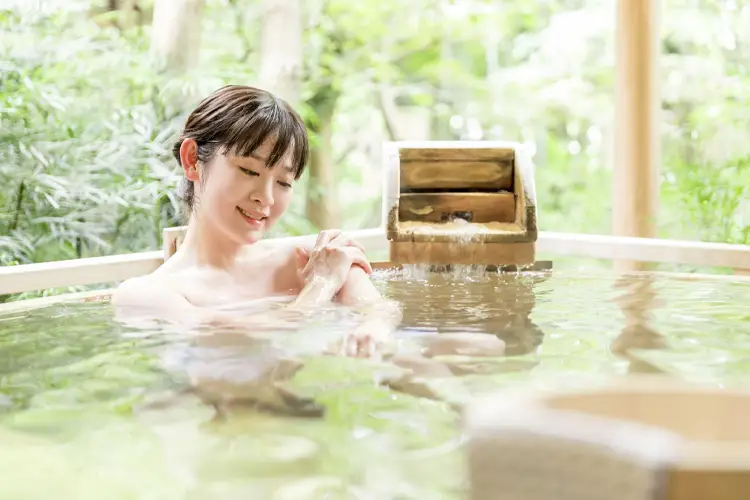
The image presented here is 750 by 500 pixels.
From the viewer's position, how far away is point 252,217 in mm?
2686

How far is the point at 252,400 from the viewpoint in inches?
66.3

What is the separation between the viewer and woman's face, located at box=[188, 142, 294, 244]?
2.64m

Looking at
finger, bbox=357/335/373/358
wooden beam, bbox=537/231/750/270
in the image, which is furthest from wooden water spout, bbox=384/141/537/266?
finger, bbox=357/335/373/358

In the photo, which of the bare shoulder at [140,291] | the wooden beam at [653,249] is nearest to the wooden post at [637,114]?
the wooden beam at [653,249]

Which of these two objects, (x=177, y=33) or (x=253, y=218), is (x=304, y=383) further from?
(x=177, y=33)

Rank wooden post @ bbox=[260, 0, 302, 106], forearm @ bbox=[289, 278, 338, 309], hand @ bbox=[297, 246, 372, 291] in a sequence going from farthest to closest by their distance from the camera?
1. wooden post @ bbox=[260, 0, 302, 106]
2. hand @ bbox=[297, 246, 372, 291]
3. forearm @ bbox=[289, 278, 338, 309]

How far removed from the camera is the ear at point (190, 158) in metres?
2.78

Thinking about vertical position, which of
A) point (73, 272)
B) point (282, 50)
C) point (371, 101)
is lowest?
point (73, 272)

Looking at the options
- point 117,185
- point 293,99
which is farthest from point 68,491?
point 293,99

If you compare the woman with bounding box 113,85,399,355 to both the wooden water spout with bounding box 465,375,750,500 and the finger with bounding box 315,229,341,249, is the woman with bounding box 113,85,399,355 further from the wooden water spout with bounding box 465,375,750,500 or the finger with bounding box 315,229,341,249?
the wooden water spout with bounding box 465,375,750,500

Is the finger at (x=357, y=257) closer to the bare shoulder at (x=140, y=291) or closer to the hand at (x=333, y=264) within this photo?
the hand at (x=333, y=264)

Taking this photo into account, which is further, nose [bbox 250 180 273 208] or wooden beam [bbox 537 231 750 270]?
wooden beam [bbox 537 231 750 270]

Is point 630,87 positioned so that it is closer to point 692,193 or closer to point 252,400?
point 692,193


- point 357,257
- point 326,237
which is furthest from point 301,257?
point 357,257
